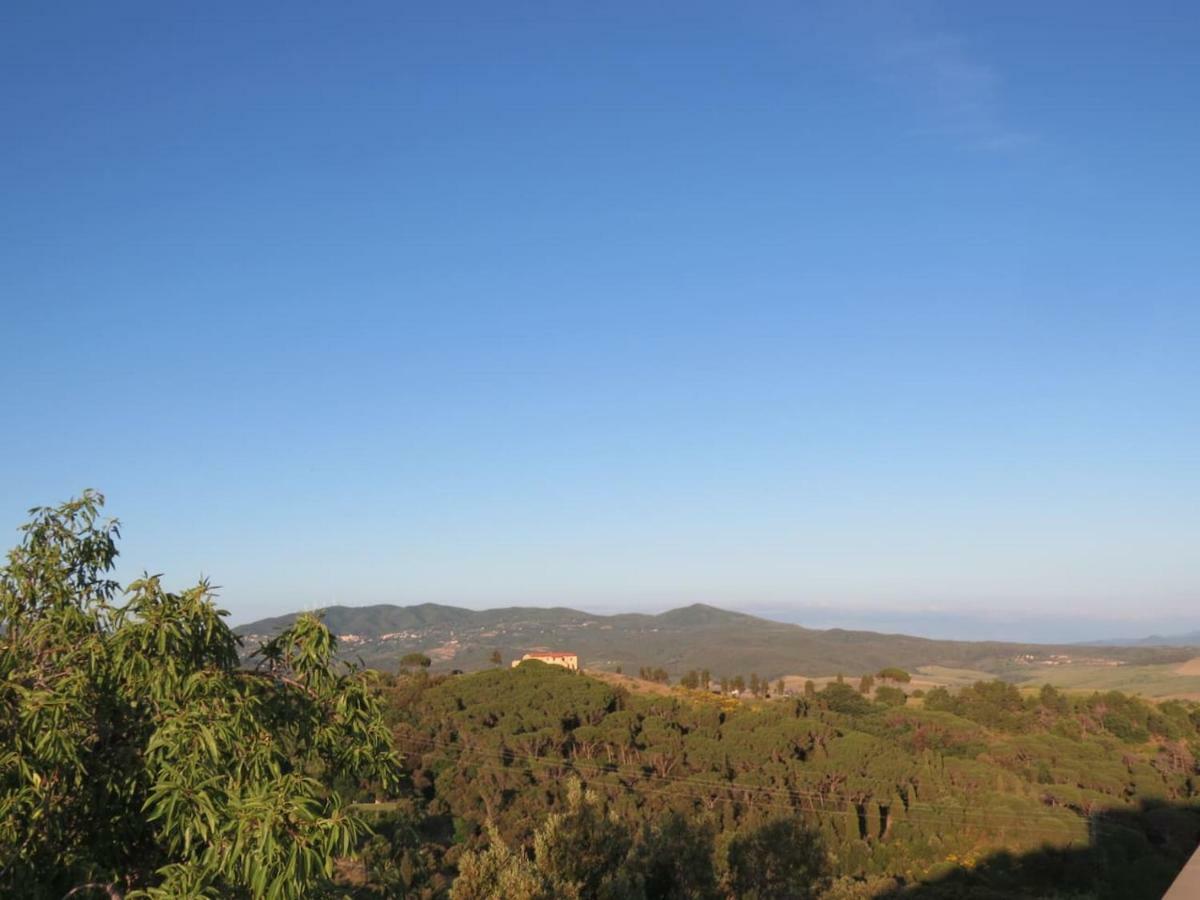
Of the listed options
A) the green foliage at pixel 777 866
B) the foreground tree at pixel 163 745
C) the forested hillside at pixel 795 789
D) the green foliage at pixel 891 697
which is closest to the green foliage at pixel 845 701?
the forested hillside at pixel 795 789

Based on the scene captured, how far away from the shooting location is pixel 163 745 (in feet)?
17.9

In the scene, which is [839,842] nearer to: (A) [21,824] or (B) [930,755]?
(B) [930,755]

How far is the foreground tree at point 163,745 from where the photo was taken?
4.99 meters

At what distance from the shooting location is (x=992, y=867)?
37.0 metres

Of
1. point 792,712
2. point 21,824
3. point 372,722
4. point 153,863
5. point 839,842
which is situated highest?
point 372,722

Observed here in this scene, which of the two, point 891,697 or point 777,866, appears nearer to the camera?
point 777,866

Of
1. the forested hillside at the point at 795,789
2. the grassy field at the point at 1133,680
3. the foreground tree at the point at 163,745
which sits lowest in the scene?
the grassy field at the point at 1133,680

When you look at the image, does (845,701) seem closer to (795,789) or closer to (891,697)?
Result: (891,697)

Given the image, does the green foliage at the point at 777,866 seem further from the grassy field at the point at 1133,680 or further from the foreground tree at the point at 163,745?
the grassy field at the point at 1133,680

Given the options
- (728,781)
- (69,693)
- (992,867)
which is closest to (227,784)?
(69,693)

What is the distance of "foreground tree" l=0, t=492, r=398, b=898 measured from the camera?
499 centimetres

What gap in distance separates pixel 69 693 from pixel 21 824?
99 cm

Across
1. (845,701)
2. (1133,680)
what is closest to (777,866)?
(845,701)

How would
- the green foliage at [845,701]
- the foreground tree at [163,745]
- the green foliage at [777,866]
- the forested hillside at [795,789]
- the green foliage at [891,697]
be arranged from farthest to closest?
the green foliage at [891,697] < the green foliage at [845,701] < the forested hillside at [795,789] < the green foliage at [777,866] < the foreground tree at [163,745]
